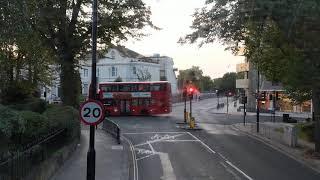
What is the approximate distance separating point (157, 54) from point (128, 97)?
74.9 m

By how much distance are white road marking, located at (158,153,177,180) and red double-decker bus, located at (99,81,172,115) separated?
98.4ft

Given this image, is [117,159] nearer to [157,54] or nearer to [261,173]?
[261,173]

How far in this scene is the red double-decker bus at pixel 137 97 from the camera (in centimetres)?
5759

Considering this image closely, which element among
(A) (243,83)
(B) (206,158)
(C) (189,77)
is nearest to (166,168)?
(B) (206,158)

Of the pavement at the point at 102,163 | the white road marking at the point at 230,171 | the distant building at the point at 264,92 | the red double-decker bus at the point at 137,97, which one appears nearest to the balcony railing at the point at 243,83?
the distant building at the point at 264,92

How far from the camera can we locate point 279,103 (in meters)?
80.4

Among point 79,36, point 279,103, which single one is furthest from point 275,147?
point 279,103

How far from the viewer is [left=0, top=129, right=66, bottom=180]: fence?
11.9 m

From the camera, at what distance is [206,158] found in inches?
1030

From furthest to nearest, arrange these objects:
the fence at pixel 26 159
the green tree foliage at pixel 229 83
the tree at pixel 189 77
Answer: the green tree foliage at pixel 229 83
the tree at pixel 189 77
the fence at pixel 26 159

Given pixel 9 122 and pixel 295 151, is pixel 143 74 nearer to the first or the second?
pixel 295 151

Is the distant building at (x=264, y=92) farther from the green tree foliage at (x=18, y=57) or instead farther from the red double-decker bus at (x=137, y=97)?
the green tree foliage at (x=18, y=57)

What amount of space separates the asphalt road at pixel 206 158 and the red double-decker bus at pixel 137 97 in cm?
1783

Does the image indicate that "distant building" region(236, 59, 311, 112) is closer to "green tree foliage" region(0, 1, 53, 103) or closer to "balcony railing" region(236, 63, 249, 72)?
"balcony railing" region(236, 63, 249, 72)
